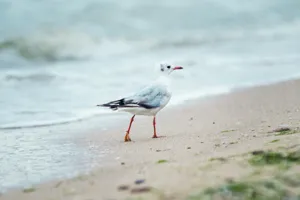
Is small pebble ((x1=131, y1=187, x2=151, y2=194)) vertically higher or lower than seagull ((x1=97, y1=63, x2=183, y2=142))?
lower

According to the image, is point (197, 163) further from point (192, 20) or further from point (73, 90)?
point (192, 20)

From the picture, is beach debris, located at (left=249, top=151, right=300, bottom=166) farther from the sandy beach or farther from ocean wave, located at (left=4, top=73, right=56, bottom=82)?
ocean wave, located at (left=4, top=73, right=56, bottom=82)

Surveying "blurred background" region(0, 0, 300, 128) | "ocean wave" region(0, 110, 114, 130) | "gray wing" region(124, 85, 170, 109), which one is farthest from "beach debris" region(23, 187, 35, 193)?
"blurred background" region(0, 0, 300, 128)

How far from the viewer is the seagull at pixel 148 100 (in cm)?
623

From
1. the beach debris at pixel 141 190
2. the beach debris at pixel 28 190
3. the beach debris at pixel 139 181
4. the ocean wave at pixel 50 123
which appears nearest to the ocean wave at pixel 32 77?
the ocean wave at pixel 50 123

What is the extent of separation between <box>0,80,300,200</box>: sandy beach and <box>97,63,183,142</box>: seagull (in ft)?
0.92

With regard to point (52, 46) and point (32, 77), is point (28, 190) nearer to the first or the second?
point (32, 77)

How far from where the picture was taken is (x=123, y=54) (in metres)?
16.5

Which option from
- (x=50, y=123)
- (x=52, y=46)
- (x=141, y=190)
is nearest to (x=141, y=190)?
(x=141, y=190)

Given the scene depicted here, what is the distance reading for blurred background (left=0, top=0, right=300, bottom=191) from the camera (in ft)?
28.8

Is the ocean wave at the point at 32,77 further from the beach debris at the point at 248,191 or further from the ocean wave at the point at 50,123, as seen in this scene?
the beach debris at the point at 248,191

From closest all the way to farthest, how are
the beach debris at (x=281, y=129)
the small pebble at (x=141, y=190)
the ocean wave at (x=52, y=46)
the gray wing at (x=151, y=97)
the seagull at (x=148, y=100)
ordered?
the small pebble at (x=141, y=190), the beach debris at (x=281, y=129), the seagull at (x=148, y=100), the gray wing at (x=151, y=97), the ocean wave at (x=52, y=46)

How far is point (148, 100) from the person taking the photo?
21.1 ft

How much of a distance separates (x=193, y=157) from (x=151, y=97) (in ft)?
6.55
